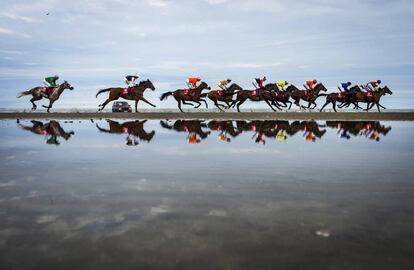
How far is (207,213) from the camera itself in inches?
214

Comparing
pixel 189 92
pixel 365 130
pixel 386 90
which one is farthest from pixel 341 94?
pixel 365 130

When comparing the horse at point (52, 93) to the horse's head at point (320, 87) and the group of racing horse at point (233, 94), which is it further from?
the horse's head at point (320, 87)

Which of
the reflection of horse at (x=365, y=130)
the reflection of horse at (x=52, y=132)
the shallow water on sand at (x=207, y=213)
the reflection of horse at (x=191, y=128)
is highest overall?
the reflection of horse at (x=365, y=130)

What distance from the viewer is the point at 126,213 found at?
17.9ft

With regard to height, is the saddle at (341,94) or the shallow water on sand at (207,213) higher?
the saddle at (341,94)

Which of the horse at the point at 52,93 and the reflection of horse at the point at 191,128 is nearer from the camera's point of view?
the reflection of horse at the point at 191,128

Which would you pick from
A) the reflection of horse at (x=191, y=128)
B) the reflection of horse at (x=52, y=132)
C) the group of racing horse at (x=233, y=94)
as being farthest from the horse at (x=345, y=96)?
the reflection of horse at (x=52, y=132)

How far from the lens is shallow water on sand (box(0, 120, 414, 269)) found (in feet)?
12.9

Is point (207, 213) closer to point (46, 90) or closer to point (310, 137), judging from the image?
point (310, 137)

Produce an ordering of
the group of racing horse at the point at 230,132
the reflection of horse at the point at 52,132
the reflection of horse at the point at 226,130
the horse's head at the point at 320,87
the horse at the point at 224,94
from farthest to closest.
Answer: the horse's head at the point at 320,87, the horse at the point at 224,94, the reflection of horse at the point at 226,130, the group of racing horse at the point at 230,132, the reflection of horse at the point at 52,132

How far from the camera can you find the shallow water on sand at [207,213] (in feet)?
12.9

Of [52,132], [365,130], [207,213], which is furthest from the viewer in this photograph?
[365,130]

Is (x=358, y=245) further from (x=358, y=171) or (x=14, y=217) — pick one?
(x=358, y=171)

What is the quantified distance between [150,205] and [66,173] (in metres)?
3.23
